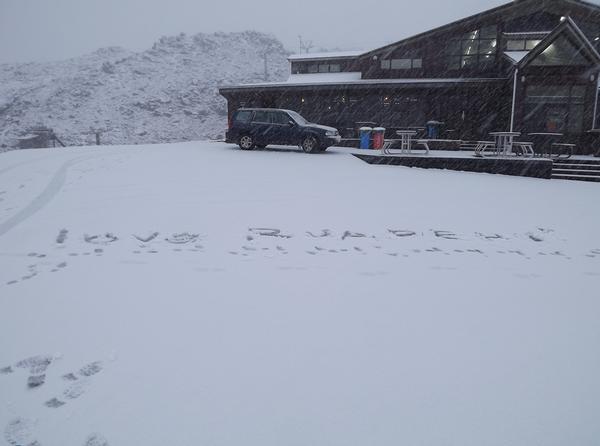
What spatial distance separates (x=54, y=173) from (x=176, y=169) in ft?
9.34

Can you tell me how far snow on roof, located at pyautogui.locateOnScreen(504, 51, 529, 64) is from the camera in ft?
53.9

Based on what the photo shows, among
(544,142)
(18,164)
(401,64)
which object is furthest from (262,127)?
(544,142)

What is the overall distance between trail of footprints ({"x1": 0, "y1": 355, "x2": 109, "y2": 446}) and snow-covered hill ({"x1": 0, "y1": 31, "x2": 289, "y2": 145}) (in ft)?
149

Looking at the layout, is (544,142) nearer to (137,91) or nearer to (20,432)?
(20,432)

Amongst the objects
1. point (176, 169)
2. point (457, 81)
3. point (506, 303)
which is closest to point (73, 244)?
point (506, 303)

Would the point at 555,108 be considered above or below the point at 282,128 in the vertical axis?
above

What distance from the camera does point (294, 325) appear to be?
120 inches

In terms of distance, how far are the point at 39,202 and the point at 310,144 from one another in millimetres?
9549

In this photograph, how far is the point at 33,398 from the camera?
2.23 metres

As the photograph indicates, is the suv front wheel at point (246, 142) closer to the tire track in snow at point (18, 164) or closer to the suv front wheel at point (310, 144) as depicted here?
the suv front wheel at point (310, 144)

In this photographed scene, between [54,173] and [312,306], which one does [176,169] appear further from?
[312,306]

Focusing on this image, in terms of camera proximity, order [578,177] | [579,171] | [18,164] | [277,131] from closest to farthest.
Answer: [18,164], [578,177], [579,171], [277,131]


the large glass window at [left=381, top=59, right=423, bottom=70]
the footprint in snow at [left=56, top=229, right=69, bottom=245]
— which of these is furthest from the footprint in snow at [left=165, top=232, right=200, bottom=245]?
the large glass window at [left=381, top=59, right=423, bottom=70]

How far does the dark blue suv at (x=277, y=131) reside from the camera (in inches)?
571
